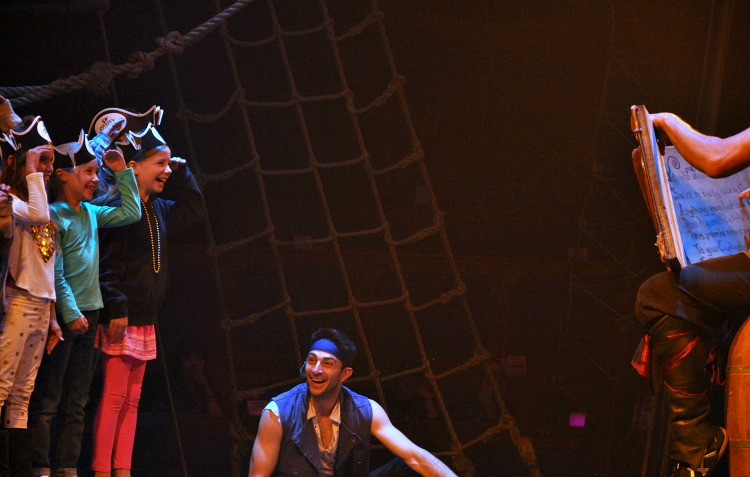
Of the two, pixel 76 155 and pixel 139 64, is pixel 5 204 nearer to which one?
pixel 76 155

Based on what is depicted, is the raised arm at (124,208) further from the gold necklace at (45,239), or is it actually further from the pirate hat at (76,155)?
the gold necklace at (45,239)

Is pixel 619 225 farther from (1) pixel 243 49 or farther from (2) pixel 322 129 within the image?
(1) pixel 243 49

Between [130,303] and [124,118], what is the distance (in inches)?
28.2

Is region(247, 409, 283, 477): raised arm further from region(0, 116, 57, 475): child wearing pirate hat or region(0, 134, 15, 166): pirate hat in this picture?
region(0, 134, 15, 166): pirate hat

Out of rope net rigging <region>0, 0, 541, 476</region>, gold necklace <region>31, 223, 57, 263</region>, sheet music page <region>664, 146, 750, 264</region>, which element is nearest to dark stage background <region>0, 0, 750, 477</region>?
rope net rigging <region>0, 0, 541, 476</region>

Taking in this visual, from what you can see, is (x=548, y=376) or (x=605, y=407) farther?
(x=548, y=376)

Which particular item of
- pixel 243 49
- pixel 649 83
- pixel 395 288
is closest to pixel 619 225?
pixel 649 83

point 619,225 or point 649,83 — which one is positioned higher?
point 649,83

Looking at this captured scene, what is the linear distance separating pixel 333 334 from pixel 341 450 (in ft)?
1.51

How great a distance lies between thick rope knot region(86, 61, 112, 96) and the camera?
12.0 feet

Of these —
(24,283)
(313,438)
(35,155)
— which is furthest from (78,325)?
(313,438)

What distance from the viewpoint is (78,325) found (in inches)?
118

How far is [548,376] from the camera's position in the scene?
217 inches

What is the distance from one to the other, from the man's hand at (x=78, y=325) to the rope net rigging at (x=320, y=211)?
6.33ft
